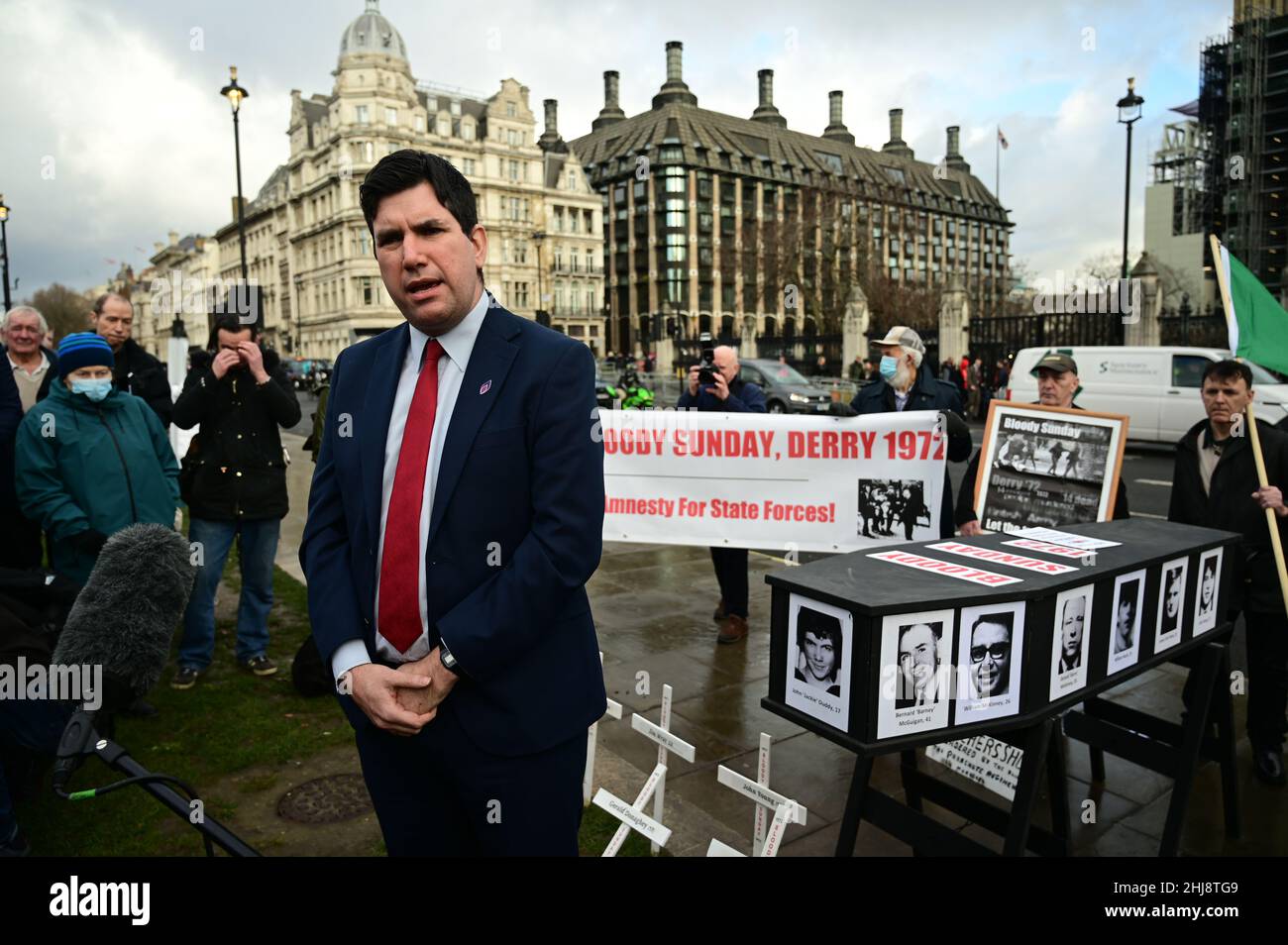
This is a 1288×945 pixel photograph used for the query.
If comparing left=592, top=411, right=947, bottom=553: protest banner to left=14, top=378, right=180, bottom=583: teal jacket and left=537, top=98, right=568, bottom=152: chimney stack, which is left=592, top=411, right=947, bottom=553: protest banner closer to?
left=14, top=378, right=180, bottom=583: teal jacket

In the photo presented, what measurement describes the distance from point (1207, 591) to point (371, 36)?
8048 cm

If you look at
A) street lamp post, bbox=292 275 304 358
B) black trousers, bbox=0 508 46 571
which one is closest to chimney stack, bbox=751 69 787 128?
street lamp post, bbox=292 275 304 358

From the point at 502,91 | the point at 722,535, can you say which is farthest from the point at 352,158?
the point at 722,535

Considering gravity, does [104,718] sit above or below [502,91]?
below

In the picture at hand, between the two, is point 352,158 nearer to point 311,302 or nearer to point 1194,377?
point 311,302

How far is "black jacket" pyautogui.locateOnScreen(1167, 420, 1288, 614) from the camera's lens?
4.20m

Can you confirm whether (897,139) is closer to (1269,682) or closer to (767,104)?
(767,104)

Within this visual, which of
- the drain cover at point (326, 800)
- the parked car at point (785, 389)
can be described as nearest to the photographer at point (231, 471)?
the drain cover at point (326, 800)

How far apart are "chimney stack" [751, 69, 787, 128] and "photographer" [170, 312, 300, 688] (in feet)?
400

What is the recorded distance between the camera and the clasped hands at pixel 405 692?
6.29 ft

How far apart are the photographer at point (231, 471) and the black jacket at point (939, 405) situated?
3.93 meters

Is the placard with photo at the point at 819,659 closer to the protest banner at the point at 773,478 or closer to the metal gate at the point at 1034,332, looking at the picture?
the protest banner at the point at 773,478
